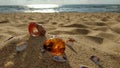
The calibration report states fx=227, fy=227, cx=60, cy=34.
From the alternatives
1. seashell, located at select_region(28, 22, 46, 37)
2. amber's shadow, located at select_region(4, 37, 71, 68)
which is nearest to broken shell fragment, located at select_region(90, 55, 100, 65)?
amber's shadow, located at select_region(4, 37, 71, 68)

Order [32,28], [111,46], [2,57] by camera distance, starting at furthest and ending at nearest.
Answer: [111,46], [32,28], [2,57]

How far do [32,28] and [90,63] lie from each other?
2.26ft

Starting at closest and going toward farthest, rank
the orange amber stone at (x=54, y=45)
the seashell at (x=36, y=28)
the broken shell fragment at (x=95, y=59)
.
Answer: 1. the orange amber stone at (x=54, y=45)
2. the broken shell fragment at (x=95, y=59)
3. the seashell at (x=36, y=28)

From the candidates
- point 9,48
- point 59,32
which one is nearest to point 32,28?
point 9,48

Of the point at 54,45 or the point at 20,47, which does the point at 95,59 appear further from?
the point at 20,47

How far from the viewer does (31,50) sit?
1972 millimetres

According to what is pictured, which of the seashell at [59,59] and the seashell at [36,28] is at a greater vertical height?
the seashell at [36,28]

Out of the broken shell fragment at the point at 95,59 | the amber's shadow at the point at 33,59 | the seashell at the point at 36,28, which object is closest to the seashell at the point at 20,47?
the amber's shadow at the point at 33,59

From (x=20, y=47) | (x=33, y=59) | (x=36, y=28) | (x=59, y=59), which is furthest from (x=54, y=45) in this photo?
(x=36, y=28)

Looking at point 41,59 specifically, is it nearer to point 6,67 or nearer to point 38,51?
point 38,51

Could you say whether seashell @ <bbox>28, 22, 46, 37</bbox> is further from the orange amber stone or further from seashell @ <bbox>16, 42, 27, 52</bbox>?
the orange amber stone

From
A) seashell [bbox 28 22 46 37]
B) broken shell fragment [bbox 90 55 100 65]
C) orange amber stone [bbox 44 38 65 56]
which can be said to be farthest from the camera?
seashell [bbox 28 22 46 37]

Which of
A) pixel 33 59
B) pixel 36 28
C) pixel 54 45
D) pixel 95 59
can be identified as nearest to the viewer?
pixel 54 45

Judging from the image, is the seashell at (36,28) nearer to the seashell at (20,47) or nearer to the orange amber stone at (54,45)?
the seashell at (20,47)
